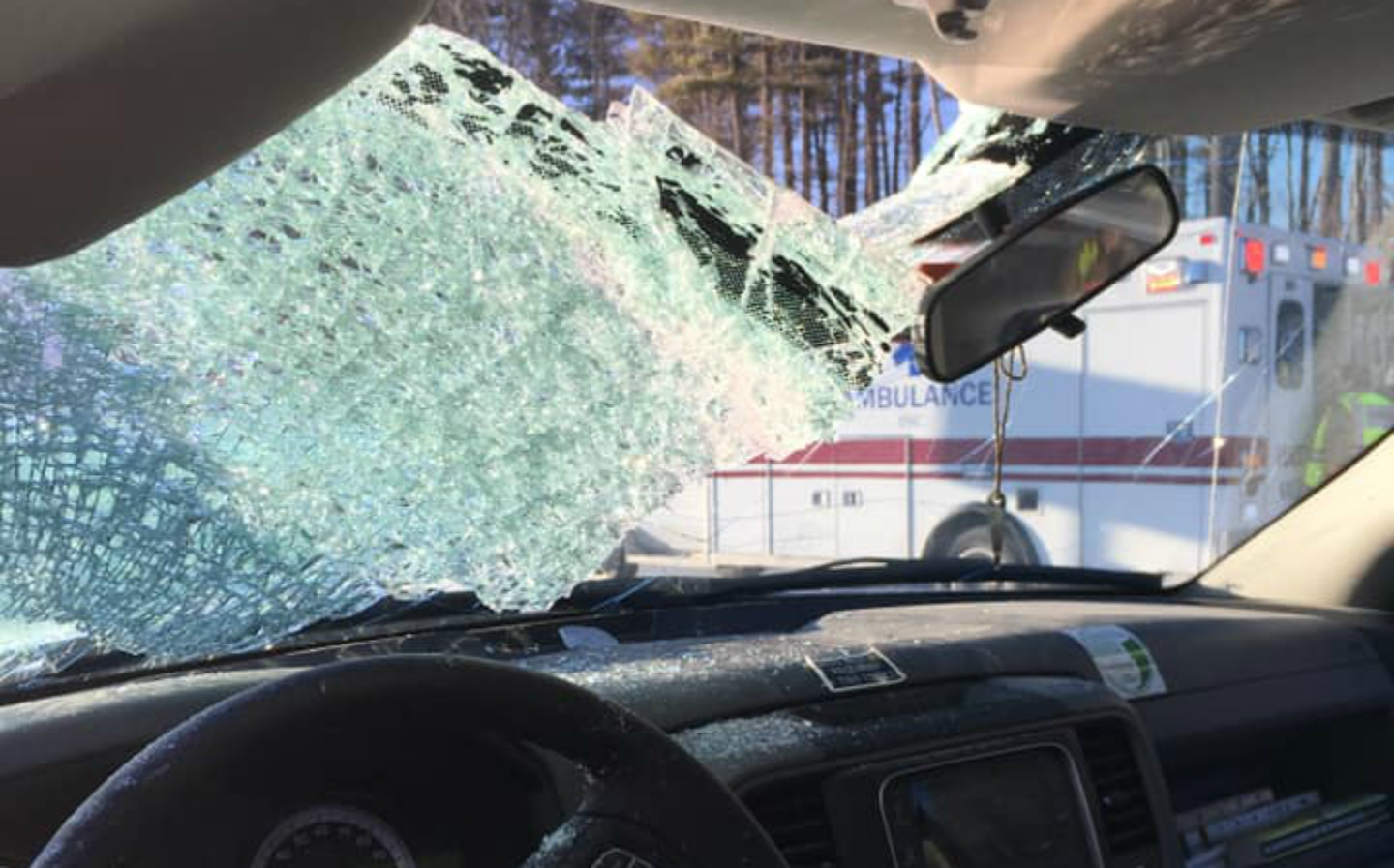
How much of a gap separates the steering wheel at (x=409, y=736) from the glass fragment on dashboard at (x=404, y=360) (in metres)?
0.59

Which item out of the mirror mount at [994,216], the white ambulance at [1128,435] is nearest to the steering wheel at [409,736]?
the mirror mount at [994,216]

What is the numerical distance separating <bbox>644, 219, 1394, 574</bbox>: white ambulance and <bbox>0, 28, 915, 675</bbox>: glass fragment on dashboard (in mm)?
5175

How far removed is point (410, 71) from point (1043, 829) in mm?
1583

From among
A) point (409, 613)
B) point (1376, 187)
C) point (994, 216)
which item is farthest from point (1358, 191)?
point (409, 613)

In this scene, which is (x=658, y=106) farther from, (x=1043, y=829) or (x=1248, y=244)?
(x=1248, y=244)

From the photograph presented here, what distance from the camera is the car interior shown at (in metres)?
1.19

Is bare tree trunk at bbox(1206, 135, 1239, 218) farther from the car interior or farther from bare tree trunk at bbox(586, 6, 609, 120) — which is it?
bare tree trunk at bbox(586, 6, 609, 120)

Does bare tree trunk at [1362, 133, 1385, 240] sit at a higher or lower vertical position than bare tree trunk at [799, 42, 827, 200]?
lower

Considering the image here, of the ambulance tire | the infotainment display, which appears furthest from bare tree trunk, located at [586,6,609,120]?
the ambulance tire

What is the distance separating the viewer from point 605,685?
7.04 ft

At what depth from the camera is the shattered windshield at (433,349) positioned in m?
1.75

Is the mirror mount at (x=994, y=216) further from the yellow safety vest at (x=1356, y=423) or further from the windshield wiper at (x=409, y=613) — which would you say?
the yellow safety vest at (x=1356, y=423)

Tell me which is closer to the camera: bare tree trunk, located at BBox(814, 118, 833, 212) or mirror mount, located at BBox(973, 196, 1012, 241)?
mirror mount, located at BBox(973, 196, 1012, 241)

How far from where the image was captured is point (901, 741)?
2203 mm
